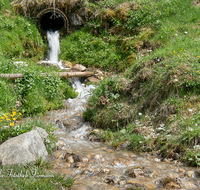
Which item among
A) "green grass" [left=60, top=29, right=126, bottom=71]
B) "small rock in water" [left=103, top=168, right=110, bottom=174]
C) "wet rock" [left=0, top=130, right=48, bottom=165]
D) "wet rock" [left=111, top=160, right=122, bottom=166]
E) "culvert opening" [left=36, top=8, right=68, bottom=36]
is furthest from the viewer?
"culvert opening" [left=36, top=8, right=68, bottom=36]

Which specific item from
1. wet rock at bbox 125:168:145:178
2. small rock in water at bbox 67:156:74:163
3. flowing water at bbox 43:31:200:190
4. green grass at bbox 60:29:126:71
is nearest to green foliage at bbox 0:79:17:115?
flowing water at bbox 43:31:200:190

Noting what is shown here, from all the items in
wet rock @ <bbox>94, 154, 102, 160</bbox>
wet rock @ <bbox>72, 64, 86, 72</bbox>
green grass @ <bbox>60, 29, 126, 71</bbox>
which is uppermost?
green grass @ <bbox>60, 29, 126, 71</bbox>

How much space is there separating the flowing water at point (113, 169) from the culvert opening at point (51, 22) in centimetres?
859

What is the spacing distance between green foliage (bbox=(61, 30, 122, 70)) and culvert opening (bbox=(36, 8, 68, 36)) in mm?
1082

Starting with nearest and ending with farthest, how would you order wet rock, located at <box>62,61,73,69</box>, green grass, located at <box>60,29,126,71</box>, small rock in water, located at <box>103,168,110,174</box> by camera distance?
small rock in water, located at <box>103,168,110,174</box> → green grass, located at <box>60,29,126,71</box> → wet rock, located at <box>62,61,73,69</box>

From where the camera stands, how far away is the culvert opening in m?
11.0

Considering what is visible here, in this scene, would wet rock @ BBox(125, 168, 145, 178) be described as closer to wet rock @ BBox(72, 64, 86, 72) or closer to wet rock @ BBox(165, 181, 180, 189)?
wet rock @ BBox(165, 181, 180, 189)

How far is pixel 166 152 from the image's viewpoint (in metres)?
3.53

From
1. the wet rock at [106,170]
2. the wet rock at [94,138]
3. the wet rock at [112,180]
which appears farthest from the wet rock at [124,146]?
the wet rock at [112,180]

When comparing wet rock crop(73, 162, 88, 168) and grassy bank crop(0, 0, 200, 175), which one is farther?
grassy bank crop(0, 0, 200, 175)

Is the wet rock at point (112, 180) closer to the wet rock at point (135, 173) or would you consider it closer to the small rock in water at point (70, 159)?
the wet rock at point (135, 173)

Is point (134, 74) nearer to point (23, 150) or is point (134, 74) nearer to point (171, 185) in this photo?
point (171, 185)

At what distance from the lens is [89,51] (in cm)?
951

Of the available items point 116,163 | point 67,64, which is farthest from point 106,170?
point 67,64
